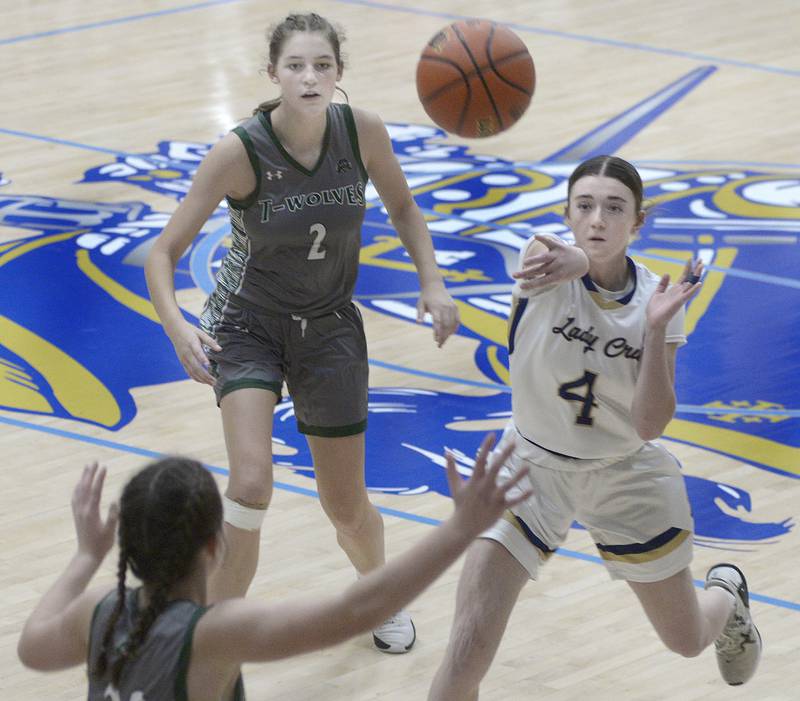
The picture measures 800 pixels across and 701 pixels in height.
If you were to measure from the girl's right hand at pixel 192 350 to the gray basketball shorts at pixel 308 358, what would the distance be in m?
0.25

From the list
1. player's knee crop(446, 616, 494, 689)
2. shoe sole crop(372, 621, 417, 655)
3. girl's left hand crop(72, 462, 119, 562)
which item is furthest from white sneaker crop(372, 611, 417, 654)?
girl's left hand crop(72, 462, 119, 562)

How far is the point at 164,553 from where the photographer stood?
275 centimetres

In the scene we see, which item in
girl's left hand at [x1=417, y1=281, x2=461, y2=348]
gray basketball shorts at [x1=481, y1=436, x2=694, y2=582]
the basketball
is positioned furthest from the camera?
the basketball

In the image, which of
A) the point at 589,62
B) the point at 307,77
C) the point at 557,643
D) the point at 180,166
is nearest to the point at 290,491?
the point at 557,643

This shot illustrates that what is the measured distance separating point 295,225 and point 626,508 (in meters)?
1.27

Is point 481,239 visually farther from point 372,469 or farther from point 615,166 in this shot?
point 615,166

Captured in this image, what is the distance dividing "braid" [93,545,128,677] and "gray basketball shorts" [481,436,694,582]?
52.8 inches

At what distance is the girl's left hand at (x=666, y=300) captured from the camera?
368cm

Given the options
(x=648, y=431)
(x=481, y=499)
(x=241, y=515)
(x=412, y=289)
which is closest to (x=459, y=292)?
(x=412, y=289)

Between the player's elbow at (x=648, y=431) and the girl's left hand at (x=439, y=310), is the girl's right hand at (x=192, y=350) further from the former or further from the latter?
the player's elbow at (x=648, y=431)

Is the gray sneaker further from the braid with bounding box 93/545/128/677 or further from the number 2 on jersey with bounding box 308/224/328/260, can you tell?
the braid with bounding box 93/545/128/677

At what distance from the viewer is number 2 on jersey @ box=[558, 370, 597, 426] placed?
3.91m

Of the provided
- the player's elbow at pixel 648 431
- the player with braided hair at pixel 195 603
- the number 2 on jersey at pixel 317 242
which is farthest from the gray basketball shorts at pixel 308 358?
the player with braided hair at pixel 195 603

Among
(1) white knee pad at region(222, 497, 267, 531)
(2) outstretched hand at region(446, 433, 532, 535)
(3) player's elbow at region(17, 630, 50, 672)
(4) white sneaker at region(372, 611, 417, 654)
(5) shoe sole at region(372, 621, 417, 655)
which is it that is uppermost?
(2) outstretched hand at region(446, 433, 532, 535)
